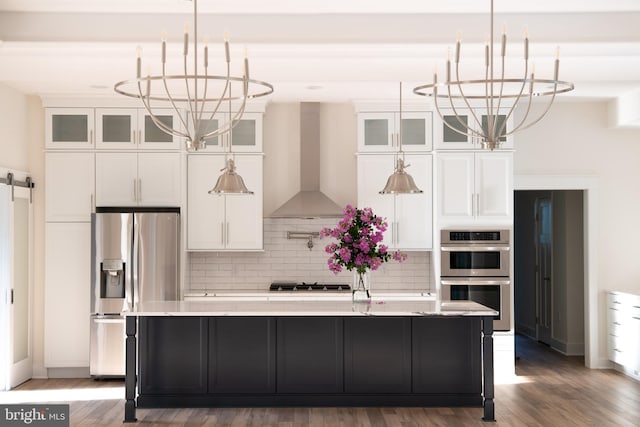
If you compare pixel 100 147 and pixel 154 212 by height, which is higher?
pixel 100 147

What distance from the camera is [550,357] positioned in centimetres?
898

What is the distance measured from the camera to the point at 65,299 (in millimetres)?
7762

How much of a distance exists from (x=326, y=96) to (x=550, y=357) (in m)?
4.01

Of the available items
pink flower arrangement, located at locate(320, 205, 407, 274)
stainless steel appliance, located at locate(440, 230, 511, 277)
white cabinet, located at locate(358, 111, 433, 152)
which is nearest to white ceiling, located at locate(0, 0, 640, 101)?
pink flower arrangement, located at locate(320, 205, 407, 274)

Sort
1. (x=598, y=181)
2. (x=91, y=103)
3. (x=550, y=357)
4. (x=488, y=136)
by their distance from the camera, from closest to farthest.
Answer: (x=488, y=136) < (x=91, y=103) < (x=598, y=181) < (x=550, y=357)

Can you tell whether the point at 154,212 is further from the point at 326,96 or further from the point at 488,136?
the point at 488,136

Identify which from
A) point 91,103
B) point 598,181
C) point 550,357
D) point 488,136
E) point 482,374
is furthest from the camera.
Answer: point 550,357

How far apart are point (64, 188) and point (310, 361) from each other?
328 centimetres

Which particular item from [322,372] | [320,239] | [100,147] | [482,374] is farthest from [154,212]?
[482,374]

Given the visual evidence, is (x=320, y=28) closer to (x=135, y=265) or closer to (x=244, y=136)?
(x=244, y=136)

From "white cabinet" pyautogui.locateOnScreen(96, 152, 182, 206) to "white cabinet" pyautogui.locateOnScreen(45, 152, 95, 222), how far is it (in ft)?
0.59

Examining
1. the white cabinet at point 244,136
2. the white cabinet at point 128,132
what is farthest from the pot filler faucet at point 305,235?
the white cabinet at point 128,132

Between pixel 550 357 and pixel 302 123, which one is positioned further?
pixel 550 357

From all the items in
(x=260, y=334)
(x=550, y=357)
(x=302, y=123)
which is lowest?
(x=550, y=357)
